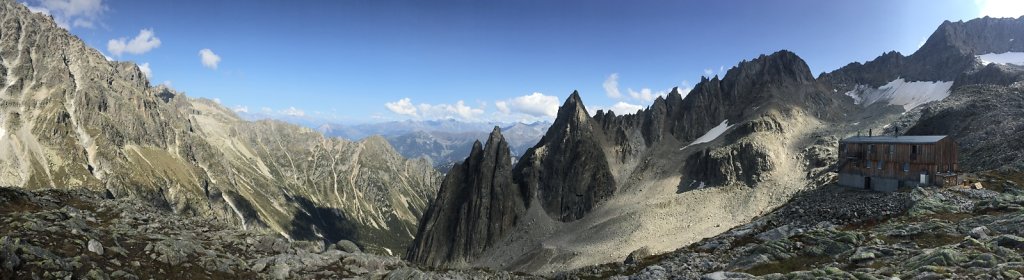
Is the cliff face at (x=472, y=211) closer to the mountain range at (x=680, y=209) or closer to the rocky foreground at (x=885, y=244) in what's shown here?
the mountain range at (x=680, y=209)

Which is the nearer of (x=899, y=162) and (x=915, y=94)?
(x=899, y=162)

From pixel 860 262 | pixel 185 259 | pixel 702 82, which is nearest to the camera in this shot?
pixel 185 259

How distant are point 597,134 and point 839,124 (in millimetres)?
77422

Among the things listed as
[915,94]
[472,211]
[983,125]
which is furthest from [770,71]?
[472,211]

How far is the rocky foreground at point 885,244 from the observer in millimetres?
26875

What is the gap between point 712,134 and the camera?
563 ft

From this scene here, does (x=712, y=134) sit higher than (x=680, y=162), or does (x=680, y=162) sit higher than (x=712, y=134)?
(x=712, y=134)

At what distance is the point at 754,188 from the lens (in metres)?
127

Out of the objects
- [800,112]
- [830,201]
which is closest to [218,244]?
[830,201]

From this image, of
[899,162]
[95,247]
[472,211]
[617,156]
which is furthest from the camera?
[617,156]

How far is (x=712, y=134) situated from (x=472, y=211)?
283ft

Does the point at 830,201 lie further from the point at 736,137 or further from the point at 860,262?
the point at 736,137

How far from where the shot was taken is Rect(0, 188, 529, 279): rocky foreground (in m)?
22.5

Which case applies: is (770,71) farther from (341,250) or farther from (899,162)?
(341,250)
